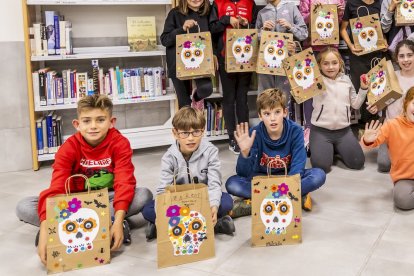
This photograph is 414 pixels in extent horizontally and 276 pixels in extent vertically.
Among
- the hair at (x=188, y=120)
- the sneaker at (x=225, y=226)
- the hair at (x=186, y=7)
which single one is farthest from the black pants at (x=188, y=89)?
the sneaker at (x=225, y=226)

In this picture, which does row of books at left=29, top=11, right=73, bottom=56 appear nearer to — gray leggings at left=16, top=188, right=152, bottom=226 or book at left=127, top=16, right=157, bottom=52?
book at left=127, top=16, right=157, bottom=52

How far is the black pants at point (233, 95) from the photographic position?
398 centimetres

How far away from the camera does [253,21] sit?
393 cm

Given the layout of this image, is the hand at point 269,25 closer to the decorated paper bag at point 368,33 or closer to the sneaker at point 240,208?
the decorated paper bag at point 368,33

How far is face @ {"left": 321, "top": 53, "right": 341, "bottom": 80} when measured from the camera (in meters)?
3.52

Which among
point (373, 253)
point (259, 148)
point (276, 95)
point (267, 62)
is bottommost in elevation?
point (373, 253)

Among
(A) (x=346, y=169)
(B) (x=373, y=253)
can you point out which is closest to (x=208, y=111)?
(A) (x=346, y=169)

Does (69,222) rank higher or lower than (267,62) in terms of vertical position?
lower

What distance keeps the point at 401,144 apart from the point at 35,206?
196cm

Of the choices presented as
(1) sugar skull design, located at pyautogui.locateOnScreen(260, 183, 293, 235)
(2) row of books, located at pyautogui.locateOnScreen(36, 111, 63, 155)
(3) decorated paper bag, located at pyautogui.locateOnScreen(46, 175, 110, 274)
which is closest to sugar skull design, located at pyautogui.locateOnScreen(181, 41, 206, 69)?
(2) row of books, located at pyautogui.locateOnScreen(36, 111, 63, 155)

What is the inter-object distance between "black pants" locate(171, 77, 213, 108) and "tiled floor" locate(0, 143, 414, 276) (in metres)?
1.20

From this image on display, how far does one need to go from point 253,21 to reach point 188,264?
232 centimetres

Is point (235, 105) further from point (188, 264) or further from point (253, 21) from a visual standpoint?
point (188, 264)

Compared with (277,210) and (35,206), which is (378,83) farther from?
(35,206)
